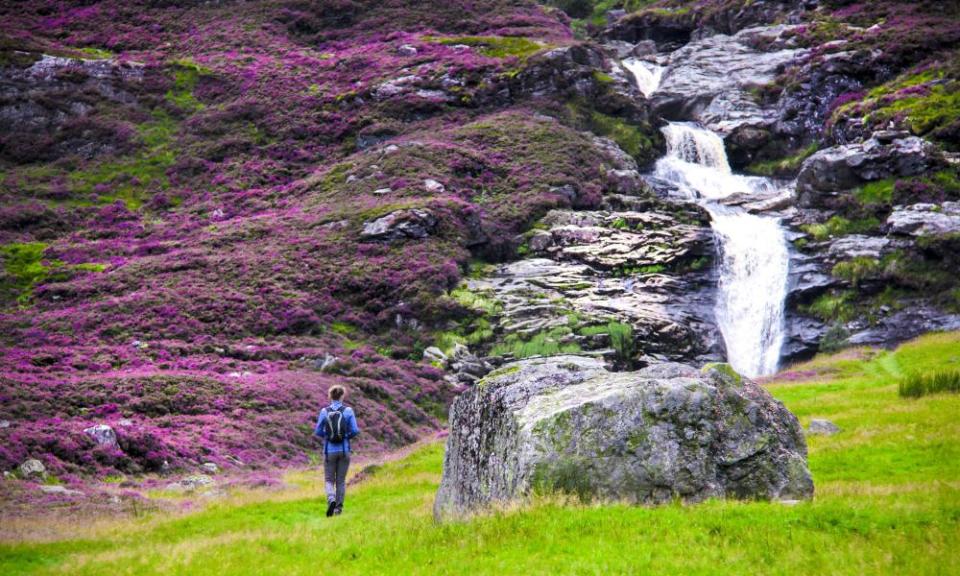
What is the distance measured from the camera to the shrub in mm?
24484

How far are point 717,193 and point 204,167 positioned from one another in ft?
160

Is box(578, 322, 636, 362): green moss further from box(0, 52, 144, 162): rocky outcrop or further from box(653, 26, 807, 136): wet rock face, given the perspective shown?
box(0, 52, 144, 162): rocky outcrop

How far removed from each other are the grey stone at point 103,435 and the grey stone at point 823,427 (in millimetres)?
24313

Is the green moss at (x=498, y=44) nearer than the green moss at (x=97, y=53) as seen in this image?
No

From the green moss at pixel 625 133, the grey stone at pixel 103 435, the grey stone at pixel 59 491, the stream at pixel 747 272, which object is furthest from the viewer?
the green moss at pixel 625 133

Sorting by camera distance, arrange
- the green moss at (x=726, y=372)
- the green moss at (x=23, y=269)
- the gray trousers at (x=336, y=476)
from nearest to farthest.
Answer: the green moss at (x=726, y=372), the gray trousers at (x=336, y=476), the green moss at (x=23, y=269)

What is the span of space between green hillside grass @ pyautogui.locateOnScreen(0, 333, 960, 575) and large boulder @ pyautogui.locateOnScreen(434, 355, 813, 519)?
0.61 meters

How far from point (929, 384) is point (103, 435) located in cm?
2952

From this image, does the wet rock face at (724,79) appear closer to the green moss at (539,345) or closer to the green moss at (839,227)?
the green moss at (839,227)

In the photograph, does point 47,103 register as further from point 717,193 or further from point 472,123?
point 717,193

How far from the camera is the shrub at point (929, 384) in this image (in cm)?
2448

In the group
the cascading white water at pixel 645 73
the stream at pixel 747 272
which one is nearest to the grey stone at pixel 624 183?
the stream at pixel 747 272

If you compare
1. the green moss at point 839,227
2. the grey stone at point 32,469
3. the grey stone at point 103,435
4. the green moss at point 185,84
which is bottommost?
the green moss at point 839,227

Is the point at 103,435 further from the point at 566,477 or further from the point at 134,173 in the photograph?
the point at 134,173
